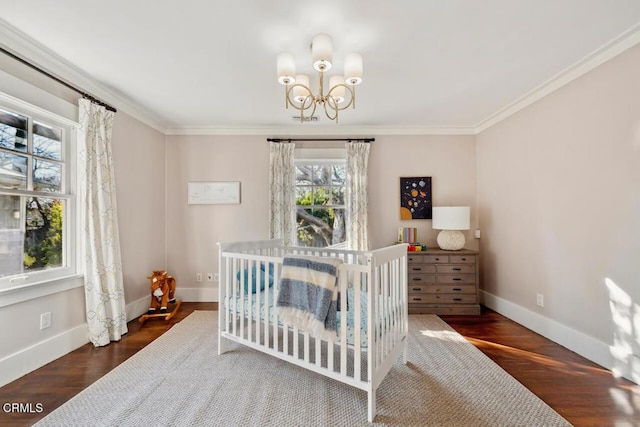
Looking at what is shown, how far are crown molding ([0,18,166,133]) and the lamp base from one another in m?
3.86

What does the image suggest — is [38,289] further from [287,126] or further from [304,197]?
[287,126]

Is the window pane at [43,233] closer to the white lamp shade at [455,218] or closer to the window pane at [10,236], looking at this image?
the window pane at [10,236]

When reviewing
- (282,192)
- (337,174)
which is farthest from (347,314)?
(337,174)

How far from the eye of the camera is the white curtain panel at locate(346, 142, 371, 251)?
3.60 m

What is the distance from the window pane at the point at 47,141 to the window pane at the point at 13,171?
16cm

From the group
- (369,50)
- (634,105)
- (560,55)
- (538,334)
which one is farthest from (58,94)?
(538,334)

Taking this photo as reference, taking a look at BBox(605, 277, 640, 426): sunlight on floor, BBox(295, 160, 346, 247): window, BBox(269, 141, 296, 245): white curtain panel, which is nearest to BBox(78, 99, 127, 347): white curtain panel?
BBox(269, 141, 296, 245): white curtain panel

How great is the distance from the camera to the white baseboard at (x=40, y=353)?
1.88 metres

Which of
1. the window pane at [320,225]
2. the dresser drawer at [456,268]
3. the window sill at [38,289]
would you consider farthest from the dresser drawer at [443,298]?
the window sill at [38,289]

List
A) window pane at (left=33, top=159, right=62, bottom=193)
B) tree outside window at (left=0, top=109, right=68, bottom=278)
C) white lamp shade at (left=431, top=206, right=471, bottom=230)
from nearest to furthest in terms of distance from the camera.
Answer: tree outside window at (left=0, top=109, right=68, bottom=278)
window pane at (left=33, top=159, right=62, bottom=193)
white lamp shade at (left=431, top=206, right=471, bottom=230)

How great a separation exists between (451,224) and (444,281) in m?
0.68

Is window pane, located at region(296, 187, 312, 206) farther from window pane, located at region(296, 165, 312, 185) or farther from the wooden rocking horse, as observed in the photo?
the wooden rocking horse

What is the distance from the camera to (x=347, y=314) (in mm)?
1743

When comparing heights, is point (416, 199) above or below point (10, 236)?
above
